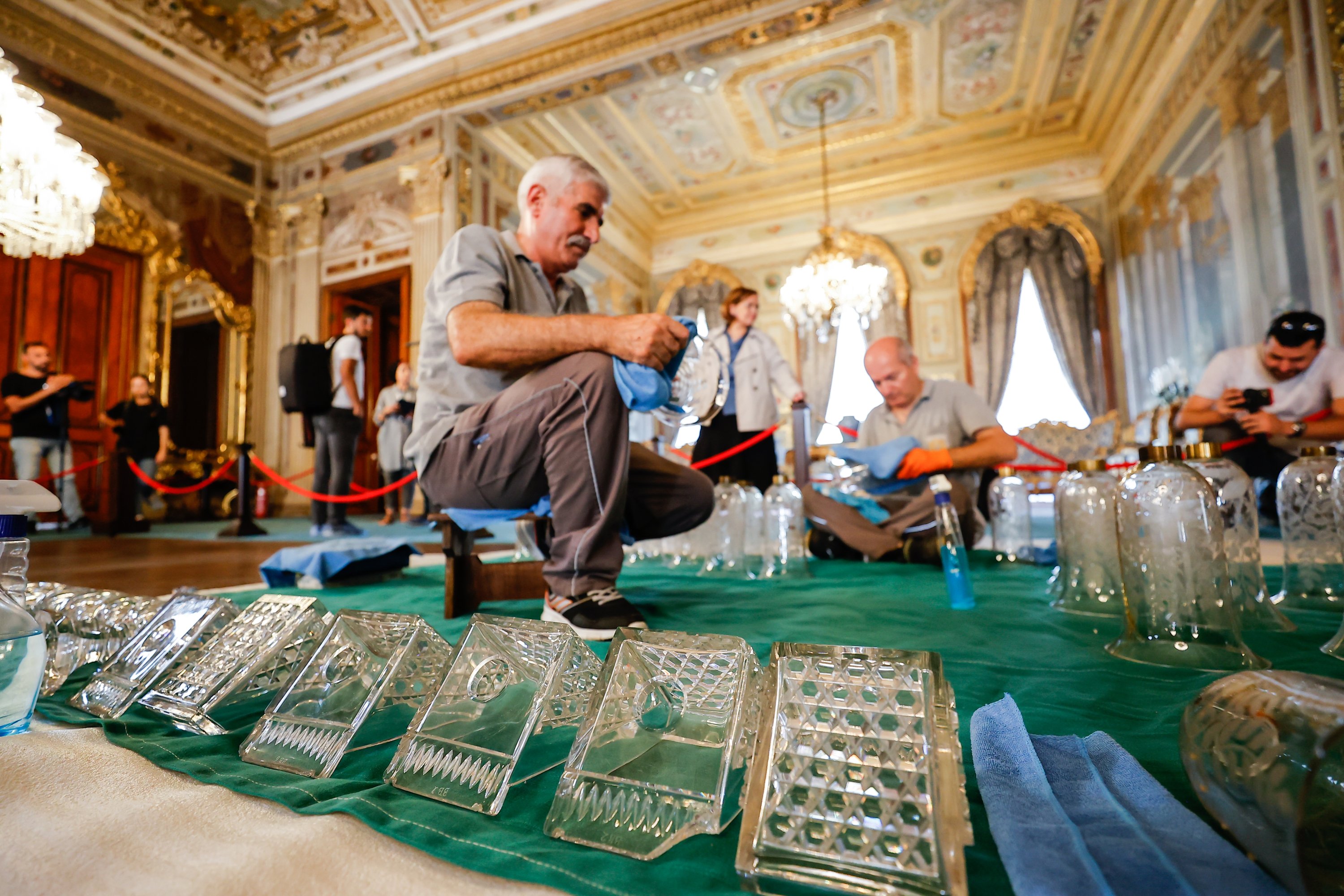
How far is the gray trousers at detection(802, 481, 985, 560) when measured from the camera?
2.63 metres

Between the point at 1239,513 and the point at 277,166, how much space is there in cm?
957

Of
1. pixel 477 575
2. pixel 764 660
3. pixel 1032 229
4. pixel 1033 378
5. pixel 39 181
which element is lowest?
pixel 764 660

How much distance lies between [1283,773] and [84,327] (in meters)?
8.63

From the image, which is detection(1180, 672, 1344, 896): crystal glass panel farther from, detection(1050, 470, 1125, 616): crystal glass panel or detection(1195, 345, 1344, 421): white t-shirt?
detection(1195, 345, 1344, 421): white t-shirt

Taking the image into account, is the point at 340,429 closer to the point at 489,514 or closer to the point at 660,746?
the point at 489,514

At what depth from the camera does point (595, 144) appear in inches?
311

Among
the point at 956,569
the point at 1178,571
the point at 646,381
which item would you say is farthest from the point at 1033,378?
the point at 646,381

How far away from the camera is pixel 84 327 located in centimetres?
624

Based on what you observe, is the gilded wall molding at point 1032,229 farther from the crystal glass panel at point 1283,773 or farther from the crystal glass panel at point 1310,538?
the crystal glass panel at point 1283,773

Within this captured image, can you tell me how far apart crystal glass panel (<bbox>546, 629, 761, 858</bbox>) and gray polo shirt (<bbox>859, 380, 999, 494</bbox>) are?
225 centimetres

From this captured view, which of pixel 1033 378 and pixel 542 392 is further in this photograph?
pixel 1033 378

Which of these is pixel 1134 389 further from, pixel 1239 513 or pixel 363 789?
pixel 363 789

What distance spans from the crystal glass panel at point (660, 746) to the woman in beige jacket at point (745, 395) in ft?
10.3

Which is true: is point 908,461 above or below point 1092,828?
above
